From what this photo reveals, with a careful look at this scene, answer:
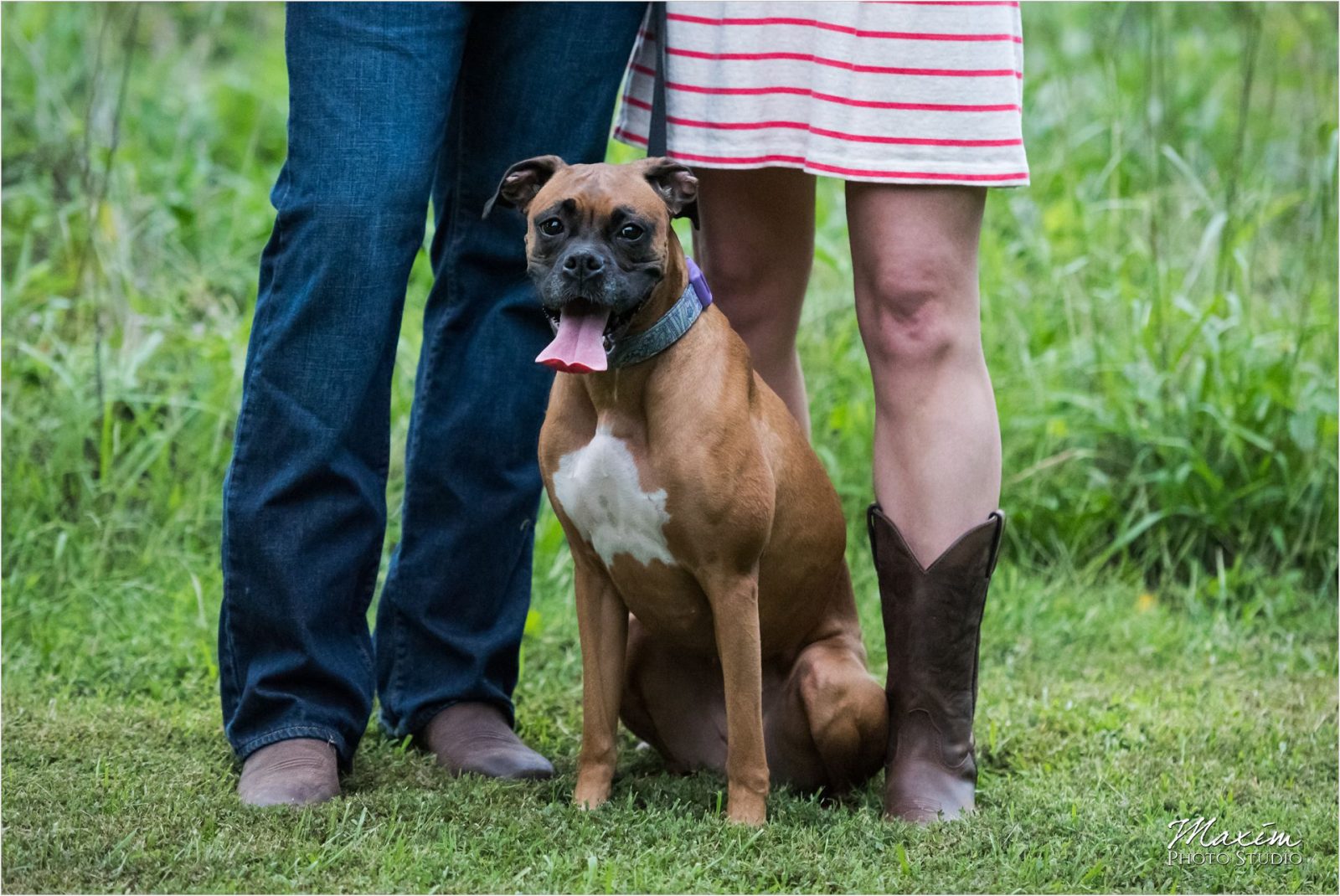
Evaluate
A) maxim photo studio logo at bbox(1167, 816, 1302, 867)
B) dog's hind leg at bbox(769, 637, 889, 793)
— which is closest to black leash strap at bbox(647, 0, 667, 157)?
dog's hind leg at bbox(769, 637, 889, 793)

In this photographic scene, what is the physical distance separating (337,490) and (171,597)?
138cm

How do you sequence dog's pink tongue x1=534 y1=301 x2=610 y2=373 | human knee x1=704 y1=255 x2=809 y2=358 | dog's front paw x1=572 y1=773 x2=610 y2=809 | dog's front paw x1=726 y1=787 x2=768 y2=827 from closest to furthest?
dog's pink tongue x1=534 y1=301 x2=610 y2=373, dog's front paw x1=726 y1=787 x2=768 y2=827, dog's front paw x1=572 y1=773 x2=610 y2=809, human knee x1=704 y1=255 x2=809 y2=358

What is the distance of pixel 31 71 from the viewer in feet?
19.9

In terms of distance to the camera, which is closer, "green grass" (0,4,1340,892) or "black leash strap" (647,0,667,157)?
"green grass" (0,4,1340,892)

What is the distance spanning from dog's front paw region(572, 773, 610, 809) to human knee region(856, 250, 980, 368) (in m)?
0.95

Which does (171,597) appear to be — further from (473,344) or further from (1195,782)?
(1195,782)

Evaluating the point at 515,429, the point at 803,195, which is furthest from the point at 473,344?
the point at 803,195

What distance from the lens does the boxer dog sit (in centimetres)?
232

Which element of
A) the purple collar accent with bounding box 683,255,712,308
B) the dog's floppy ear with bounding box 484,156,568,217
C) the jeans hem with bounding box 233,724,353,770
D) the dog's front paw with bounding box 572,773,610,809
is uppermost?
the dog's floppy ear with bounding box 484,156,568,217

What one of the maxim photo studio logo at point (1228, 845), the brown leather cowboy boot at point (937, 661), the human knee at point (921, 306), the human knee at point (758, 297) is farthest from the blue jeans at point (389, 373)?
the maxim photo studio logo at point (1228, 845)

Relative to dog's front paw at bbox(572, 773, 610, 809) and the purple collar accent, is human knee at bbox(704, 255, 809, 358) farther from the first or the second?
dog's front paw at bbox(572, 773, 610, 809)

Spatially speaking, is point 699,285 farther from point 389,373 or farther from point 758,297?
point 389,373

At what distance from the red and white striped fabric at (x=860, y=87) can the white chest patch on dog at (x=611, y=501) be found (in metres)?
0.66

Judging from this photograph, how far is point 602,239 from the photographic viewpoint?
2.30 m
